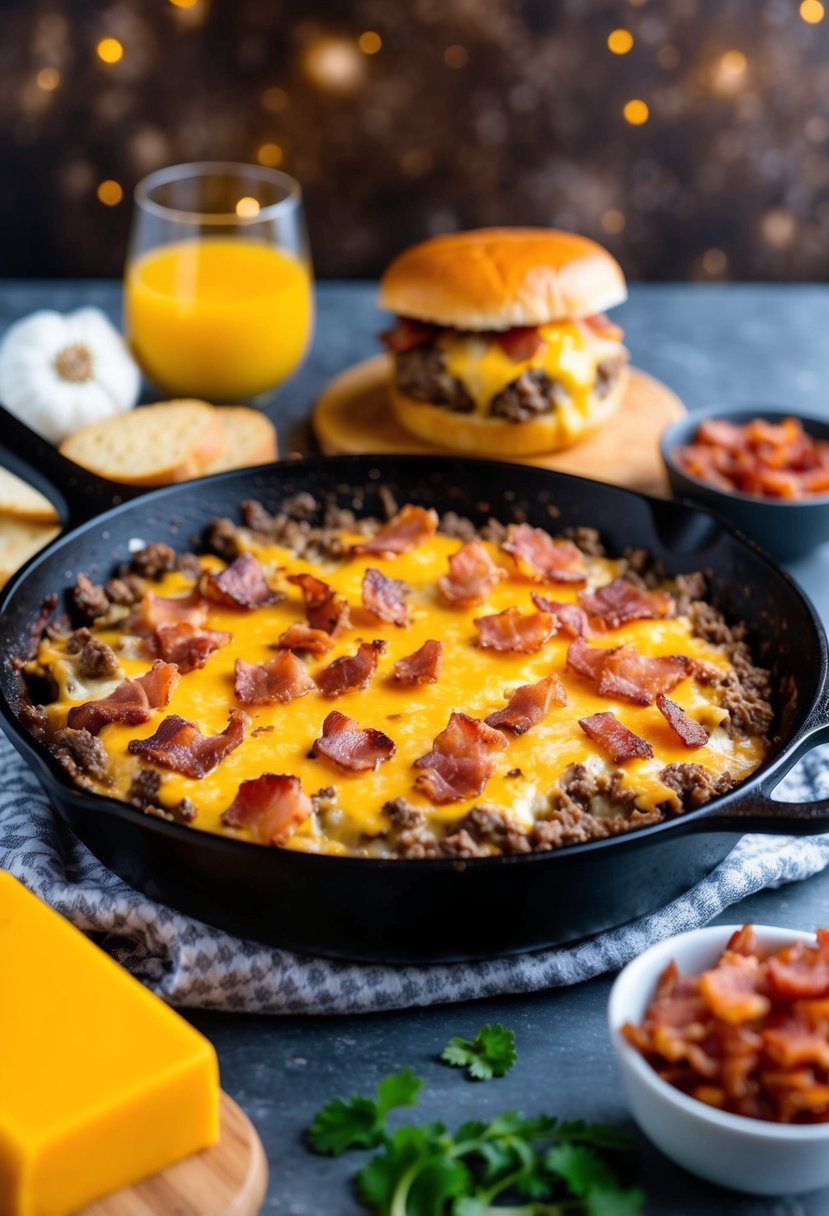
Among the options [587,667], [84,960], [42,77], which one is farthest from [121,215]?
[84,960]

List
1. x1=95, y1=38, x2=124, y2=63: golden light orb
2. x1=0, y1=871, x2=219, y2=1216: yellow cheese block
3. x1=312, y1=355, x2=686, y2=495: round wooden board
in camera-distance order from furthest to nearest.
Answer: x1=95, y1=38, x2=124, y2=63: golden light orb < x1=312, y1=355, x2=686, y2=495: round wooden board < x1=0, y1=871, x2=219, y2=1216: yellow cheese block

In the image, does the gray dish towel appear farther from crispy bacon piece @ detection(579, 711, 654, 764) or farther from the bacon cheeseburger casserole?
crispy bacon piece @ detection(579, 711, 654, 764)

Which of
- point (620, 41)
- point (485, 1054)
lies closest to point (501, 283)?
point (620, 41)

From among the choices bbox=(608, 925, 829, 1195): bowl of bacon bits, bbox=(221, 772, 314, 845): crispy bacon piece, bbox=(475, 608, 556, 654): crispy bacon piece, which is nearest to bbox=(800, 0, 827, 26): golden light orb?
bbox=(475, 608, 556, 654): crispy bacon piece

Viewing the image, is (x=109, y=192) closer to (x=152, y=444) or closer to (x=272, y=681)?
(x=152, y=444)

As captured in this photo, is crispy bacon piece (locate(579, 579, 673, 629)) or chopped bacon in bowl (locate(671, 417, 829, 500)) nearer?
crispy bacon piece (locate(579, 579, 673, 629))

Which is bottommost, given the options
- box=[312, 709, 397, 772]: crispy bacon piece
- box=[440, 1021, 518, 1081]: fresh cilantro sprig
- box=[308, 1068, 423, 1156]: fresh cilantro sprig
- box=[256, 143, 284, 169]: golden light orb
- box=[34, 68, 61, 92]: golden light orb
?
box=[440, 1021, 518, 1081]: fresh cilantro sprig
